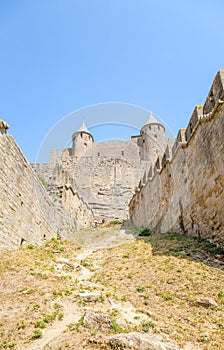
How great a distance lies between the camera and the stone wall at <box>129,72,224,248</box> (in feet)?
26.4

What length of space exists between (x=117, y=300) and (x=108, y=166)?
102 feet

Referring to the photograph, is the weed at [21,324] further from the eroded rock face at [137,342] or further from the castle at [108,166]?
the castle at [108,166]

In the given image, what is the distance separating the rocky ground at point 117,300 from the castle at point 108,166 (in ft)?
61.9

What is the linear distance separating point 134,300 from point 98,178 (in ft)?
99.3

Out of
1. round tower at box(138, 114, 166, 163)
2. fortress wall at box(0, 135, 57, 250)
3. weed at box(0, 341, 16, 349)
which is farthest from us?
round tower at box(138, 114, 166, 163)

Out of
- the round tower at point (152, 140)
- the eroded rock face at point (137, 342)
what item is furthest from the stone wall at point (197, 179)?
the round tower at point (152, 140)

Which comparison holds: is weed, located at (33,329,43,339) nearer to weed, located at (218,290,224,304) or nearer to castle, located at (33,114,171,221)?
weed, located at (218,290,224,304)

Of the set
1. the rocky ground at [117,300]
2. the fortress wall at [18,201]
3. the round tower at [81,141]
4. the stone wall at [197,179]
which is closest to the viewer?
the rocky ground at [117,300]

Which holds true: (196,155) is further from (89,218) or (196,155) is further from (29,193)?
(89,218)

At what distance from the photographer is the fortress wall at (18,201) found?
8727mm

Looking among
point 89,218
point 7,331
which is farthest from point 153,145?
point 7,331

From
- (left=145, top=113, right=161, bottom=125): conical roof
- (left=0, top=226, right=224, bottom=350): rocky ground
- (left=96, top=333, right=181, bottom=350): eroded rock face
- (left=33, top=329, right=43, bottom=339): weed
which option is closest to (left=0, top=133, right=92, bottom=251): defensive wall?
(left=0, top=226, right=224, bottom=350): rocky ground

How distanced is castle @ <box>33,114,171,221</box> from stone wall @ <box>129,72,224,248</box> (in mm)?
14426

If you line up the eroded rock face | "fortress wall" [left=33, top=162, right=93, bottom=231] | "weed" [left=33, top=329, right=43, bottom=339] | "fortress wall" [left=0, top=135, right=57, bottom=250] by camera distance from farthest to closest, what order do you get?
"fortress wall" [left=33, top=162, right=93, bottom=231], "fortress wall" [left=0, top=135, right=57, bottom=250], "weed" [left=33, top=329, right=43, bottom=339], the eroded rock face
